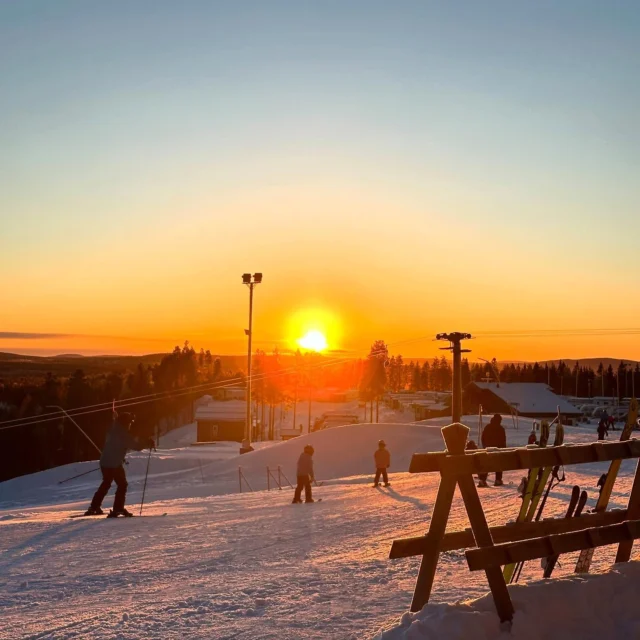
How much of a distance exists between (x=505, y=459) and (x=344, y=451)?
37.2m

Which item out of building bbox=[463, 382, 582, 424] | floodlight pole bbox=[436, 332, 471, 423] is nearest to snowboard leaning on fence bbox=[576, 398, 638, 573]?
floodlight pole bbox=[436, 332, 471, 423]

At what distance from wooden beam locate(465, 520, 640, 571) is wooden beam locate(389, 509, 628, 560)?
13 cm

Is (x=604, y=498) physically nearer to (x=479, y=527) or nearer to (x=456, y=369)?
(x=479, y=527)

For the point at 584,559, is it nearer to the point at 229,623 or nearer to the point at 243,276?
the point at 229,623

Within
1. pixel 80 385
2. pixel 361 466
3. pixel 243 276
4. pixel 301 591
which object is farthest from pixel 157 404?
pixel 301 591

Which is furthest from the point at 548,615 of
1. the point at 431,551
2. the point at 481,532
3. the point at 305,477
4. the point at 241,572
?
the point at 305,477

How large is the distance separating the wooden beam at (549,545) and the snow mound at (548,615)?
30 cm

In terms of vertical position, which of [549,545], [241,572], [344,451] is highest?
[549,545]

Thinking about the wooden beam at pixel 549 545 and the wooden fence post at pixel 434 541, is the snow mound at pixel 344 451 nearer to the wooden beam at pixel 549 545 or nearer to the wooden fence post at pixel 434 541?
the wooden beam at pixel 549 545

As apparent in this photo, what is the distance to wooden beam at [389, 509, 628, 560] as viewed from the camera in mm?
5328

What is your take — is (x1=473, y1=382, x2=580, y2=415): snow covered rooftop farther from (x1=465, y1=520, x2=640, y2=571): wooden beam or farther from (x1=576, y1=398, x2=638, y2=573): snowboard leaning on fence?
(x1=465, y1=520, x2=640, y2=571): wooden beam

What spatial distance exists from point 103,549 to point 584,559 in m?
6.73

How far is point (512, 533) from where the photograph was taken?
18.9ft

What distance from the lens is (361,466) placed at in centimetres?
3928
